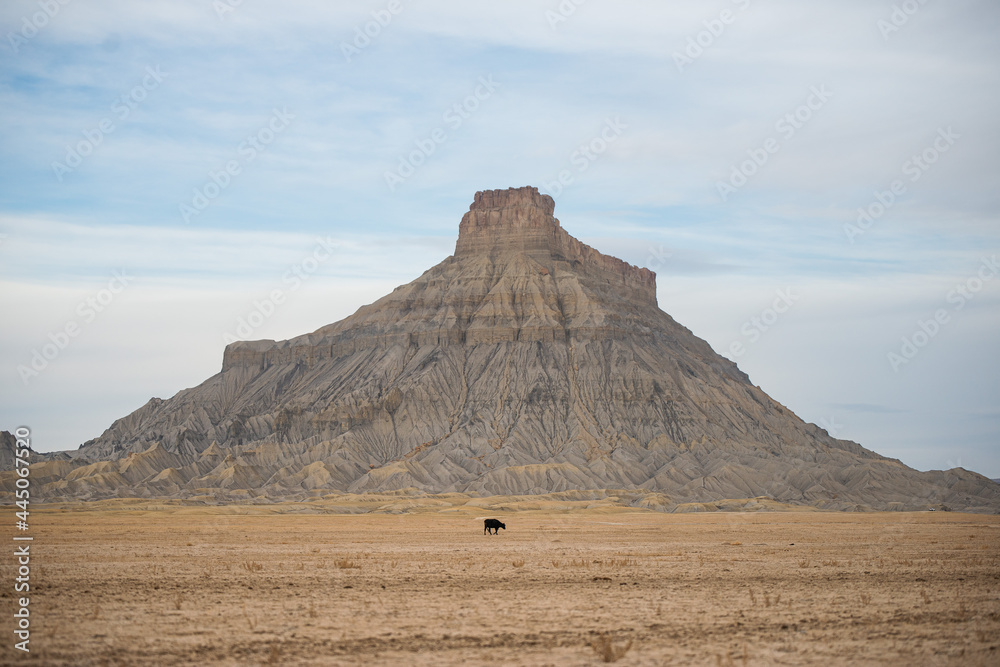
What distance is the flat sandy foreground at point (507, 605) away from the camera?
16.1 m

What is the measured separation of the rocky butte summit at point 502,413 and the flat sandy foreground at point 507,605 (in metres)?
74.9

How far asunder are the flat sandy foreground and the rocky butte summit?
246 ft

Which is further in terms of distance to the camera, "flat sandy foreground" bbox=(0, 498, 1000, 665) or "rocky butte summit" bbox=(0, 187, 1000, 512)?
"rocky butte summit" bbox=(0, 187, 1000, 512)

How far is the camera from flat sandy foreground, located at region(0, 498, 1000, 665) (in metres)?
16.1

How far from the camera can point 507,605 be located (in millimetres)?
21031

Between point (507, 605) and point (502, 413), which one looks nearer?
point (507, 605)

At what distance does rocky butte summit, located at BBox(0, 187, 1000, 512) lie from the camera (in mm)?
121438

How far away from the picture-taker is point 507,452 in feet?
422

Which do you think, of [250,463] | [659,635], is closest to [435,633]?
[659,635]

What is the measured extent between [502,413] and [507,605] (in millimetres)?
119980

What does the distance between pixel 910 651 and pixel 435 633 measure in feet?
27.1

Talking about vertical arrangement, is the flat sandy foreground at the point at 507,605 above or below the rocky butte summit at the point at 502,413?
below

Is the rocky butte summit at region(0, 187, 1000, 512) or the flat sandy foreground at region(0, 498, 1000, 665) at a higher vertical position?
the rocky butte summit at region(0, 187, 1000, 512)

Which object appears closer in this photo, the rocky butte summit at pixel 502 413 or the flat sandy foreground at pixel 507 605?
the flat sandy foreground at pixel 507 605
